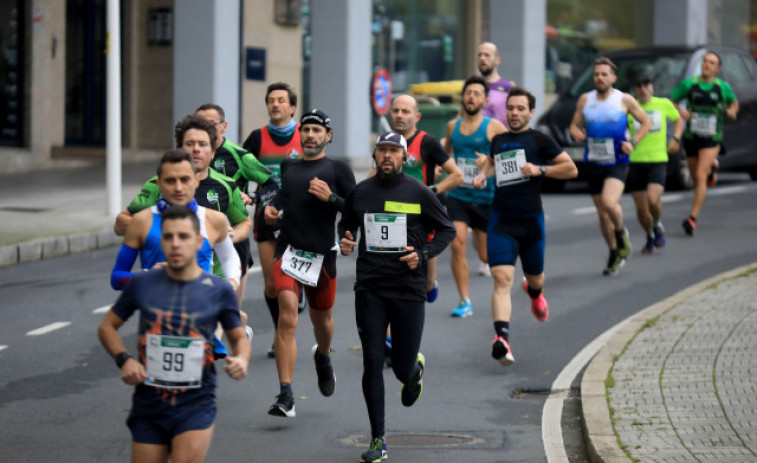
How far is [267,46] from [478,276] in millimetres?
13306

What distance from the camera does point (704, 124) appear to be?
17141 millimetres

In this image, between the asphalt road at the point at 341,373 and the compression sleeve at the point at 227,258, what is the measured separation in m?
1.07

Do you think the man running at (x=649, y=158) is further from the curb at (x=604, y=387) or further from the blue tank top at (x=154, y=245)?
the blue tank top at (x=154, y=245)

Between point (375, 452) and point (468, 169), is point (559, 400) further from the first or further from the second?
point (468, 169)

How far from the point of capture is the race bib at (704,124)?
17.1 metres

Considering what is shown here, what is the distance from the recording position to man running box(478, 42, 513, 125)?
527 inches

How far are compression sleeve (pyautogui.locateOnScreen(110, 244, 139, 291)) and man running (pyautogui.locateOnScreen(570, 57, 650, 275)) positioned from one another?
7.73m

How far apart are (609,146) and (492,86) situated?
144 cm

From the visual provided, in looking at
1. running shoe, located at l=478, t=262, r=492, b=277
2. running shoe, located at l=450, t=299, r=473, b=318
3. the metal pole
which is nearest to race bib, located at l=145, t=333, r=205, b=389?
running shoe, located at l=450, t=299, r=473, b=318

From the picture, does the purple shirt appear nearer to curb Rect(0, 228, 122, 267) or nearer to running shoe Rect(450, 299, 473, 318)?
running shoe Rect(450, 299, 473, 318)

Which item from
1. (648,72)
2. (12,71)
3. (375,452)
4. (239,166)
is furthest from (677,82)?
(375,452)

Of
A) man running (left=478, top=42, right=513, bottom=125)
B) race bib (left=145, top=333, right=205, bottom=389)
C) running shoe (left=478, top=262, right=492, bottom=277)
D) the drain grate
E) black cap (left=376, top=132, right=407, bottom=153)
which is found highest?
man running (left=478, top=42, right=513, bottom=125)

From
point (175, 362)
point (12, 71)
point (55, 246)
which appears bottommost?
point (55, 246)

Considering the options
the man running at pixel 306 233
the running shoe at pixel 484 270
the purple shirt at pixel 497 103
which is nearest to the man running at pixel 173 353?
the man running at pixel 306 233
